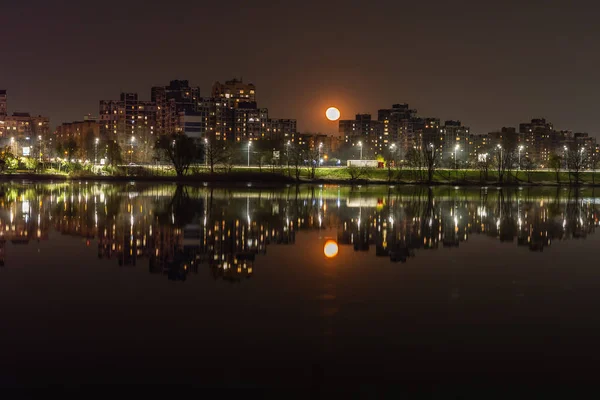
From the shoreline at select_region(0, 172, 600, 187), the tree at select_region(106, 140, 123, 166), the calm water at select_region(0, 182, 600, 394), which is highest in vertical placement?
the tree at select_region(106, 140, 123, 166)

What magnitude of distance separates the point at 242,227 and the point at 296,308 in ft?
46.7

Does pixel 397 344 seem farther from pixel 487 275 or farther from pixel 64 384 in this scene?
pixel 487 275

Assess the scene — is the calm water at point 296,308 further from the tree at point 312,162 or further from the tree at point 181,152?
the tree at point 312,162

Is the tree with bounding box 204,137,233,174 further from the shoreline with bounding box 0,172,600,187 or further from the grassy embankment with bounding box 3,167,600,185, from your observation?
the shoreline with bounding box 0,172,600,187

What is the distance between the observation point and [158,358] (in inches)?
378

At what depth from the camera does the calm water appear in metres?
9.24

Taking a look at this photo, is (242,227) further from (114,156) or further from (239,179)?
(114,156)

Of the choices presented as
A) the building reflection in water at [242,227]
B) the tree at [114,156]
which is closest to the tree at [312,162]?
the tree at [114,156]

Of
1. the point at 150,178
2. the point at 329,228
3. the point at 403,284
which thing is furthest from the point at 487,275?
the point at 150,178

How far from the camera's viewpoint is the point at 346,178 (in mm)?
92938

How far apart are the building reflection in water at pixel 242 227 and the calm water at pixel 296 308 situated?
16 cm

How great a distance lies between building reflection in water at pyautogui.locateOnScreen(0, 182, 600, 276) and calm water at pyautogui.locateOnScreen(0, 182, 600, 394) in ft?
0.53

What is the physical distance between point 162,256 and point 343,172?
257 feet

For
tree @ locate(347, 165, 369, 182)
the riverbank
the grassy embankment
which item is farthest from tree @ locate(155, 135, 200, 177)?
tree @ locate(347, 165, 369, 182)
